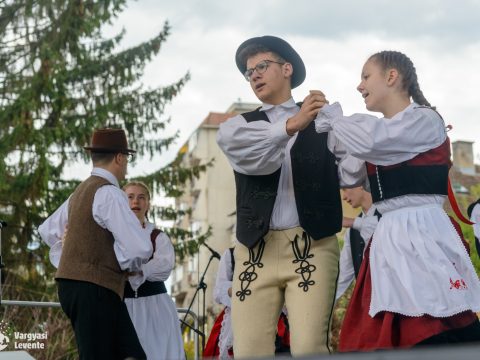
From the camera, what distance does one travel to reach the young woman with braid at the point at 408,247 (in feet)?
11.8

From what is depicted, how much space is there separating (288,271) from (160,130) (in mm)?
15108

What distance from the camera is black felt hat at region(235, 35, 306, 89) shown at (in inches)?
176

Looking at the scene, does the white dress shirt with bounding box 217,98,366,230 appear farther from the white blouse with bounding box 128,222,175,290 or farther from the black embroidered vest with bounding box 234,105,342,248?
the white blouse with bounding box 128,222,175,290

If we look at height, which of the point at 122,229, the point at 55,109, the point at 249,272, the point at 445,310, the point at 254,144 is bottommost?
the point at 445,310

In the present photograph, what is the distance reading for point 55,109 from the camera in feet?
51.7

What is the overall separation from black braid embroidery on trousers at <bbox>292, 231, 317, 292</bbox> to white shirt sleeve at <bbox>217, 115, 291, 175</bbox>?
342mm

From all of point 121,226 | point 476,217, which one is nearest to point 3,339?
point 121,226

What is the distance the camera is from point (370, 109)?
4160 mm

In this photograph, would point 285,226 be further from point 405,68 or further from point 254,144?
point 405,68

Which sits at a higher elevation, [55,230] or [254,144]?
[254,144]

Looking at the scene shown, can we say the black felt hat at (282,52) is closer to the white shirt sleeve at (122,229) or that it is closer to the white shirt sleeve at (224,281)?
the white shirt sleeve at (122,229)

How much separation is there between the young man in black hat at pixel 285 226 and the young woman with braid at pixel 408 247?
16 centimetres

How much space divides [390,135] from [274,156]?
21.7 inches

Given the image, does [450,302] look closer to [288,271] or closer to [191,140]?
[288,271]
